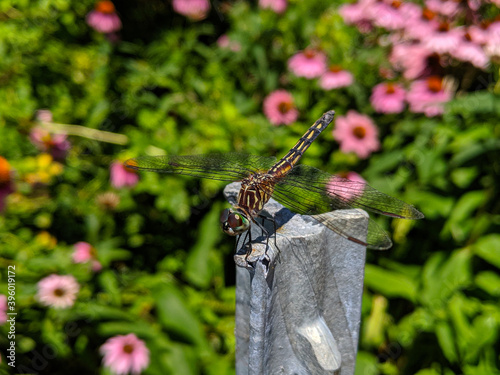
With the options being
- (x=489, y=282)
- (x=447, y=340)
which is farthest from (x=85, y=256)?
(x=489, y=282)

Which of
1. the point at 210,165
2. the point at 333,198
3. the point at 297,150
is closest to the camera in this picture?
the point at 333,198

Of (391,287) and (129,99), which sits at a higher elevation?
(129,99)

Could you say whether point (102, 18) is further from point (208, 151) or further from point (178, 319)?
point (178, 319)

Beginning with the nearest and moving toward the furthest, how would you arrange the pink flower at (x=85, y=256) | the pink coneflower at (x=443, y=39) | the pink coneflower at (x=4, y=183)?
the pink coneflower at (x=4, y=183) → the pink flower at (x=85, y=256) → the pink coneflower at (x=443, y=39)

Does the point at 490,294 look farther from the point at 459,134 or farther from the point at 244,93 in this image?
the point at 244,93

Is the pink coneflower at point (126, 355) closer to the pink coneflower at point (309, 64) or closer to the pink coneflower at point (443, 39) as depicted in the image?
the pink coneflower at point (309, 64)

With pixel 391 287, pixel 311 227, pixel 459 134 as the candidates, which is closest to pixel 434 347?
pixel 391 287

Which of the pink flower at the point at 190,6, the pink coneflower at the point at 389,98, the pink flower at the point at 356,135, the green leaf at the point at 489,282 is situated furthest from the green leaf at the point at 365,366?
the pink flower at the point at 190,6
